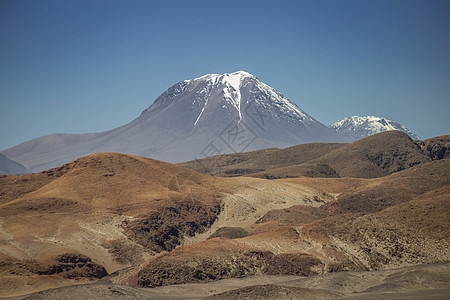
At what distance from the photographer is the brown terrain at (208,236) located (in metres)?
32.5

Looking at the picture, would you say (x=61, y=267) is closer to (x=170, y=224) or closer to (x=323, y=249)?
(x=170, y=224)

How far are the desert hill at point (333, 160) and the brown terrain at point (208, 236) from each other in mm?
34202

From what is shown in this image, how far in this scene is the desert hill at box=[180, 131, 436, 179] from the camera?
4168 inches

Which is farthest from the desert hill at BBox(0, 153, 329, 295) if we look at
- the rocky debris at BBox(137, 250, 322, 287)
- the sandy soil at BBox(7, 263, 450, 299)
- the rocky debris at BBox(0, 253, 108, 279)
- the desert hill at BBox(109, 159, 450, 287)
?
the desert hill at BBox(109, 159, 450, 287)

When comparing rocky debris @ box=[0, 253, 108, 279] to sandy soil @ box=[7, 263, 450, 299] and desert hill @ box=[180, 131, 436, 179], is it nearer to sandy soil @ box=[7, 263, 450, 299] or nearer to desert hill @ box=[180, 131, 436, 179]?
sandy soil @ box=[7, 263, 450, 299]

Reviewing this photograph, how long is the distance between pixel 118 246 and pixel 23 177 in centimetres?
2466

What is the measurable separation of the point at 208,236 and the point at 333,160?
227ft

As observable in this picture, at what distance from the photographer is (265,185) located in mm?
71688

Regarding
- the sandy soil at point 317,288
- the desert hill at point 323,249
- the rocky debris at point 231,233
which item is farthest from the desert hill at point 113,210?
the desert hill at point 323,249

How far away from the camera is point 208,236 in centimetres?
5328

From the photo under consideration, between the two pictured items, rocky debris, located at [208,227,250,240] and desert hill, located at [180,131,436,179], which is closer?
rocky debris, located at [208,227,250,240]

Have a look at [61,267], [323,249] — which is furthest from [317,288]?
[61,267]

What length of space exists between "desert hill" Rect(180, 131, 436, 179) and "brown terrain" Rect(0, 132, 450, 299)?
34.2m

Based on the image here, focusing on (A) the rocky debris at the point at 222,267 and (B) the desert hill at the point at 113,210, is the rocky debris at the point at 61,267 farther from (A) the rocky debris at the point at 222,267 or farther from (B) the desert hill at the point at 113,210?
(A) the rocky debris at the point at 222,267
